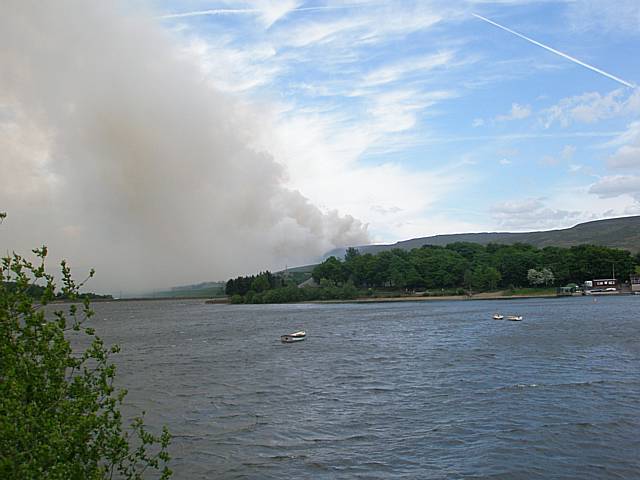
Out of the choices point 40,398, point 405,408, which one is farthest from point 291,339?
point 40,398

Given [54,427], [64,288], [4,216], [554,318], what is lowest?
[554,318]

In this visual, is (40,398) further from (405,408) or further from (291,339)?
(291,339)

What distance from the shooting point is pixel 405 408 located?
34125mm

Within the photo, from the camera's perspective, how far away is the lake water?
80.8 feet

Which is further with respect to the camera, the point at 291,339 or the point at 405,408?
the point at 291,339

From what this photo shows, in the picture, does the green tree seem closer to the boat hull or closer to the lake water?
the lake water

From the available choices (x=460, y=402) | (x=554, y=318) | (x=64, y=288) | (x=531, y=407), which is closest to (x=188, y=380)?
(x=460, y=402)

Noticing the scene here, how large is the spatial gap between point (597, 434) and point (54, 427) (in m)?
25.3

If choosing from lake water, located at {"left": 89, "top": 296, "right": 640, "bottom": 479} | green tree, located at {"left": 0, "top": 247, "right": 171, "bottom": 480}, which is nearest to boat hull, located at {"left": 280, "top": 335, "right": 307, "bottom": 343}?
lake water, located at {"left": 89, "top": 296, "right": 640, "bottom": 479}

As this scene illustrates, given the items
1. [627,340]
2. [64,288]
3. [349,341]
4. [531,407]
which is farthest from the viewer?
[349,341]

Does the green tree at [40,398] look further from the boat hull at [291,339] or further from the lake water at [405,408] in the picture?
the boat hull at [291,339]

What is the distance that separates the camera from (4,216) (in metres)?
10.8

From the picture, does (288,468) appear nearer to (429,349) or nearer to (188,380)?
(188,380)

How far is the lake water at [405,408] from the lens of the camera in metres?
24.6
